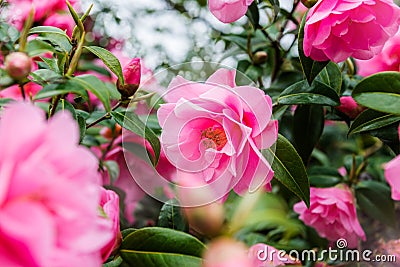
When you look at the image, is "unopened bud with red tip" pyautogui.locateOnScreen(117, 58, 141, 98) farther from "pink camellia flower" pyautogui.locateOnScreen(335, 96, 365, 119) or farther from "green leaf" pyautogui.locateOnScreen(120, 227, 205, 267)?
"pink camellia flower" pyautogui.locateOnScreen(335, 96, 365, 119)

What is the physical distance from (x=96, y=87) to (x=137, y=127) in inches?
4.8

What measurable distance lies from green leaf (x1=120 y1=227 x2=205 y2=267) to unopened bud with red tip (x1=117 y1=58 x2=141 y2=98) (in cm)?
15

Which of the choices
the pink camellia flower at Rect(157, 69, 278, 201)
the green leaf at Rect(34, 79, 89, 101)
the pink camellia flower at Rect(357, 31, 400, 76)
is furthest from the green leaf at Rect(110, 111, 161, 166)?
the pink camellia flower at Rect(357, 31, 400, 76)

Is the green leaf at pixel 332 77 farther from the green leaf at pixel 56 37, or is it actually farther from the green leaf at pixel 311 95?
the green leaf at pixel 56 37

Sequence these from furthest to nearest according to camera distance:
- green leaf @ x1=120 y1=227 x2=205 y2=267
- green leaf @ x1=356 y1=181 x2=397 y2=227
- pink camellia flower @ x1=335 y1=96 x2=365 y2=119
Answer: green leaf @ x1=356 y1=181 x2=397 y2=227 < pink camellia flower @ x1=335 y1=96 x2=365 y2=119 < green leaf @ x1=120 y1=227 x2=205 y2=267

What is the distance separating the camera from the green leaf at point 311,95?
681 millimetres

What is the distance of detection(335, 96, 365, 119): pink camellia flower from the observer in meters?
0.74

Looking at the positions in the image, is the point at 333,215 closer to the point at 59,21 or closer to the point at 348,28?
the point at 348,28

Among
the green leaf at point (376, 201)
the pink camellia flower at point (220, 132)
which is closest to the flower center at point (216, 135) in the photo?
the pink camellia flower at point (220, 132)

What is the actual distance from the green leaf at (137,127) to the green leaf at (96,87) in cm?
11

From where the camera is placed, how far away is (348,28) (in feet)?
2.09

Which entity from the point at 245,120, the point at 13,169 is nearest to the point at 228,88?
the point at 245,120

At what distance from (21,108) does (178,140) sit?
A: 26 centimetres

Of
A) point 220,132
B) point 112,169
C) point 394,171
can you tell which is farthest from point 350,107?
point 112,169
